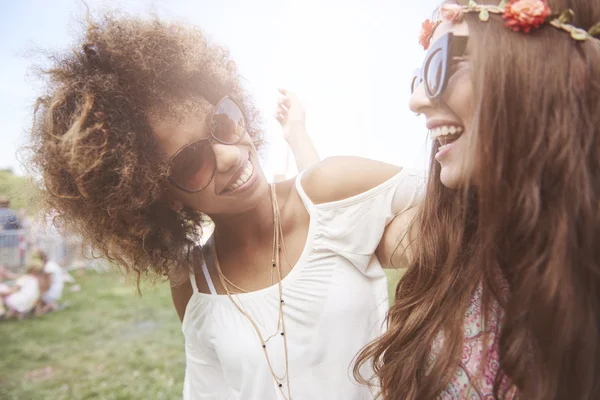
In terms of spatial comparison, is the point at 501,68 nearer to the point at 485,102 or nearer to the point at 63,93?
the point at 485,102

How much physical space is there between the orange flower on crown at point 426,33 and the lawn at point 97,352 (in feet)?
8.17

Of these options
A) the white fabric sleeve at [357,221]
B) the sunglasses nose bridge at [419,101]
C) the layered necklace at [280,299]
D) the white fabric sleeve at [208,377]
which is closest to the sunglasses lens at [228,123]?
the layered necklace at [280,299]

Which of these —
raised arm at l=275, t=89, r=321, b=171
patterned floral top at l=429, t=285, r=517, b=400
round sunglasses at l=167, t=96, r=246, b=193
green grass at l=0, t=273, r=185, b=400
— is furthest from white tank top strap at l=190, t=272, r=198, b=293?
green grass at l=0, t=273, r=185, b=400

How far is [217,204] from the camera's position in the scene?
4.72ft

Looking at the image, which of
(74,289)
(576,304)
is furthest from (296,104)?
(74,289)

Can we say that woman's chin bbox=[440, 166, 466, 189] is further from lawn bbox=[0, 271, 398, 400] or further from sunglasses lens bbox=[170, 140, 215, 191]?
lawn bbox=[0, 271, 398, 400]

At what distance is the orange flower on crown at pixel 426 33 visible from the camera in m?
1.09

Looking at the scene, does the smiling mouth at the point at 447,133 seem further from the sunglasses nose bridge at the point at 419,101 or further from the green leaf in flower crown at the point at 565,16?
the green leaf in flower crown at the point at 565,16

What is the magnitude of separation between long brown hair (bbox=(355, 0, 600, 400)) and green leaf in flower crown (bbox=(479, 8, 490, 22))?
1 cm

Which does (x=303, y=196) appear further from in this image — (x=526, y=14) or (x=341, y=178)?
(x=526, y=14)

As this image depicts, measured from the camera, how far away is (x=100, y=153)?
1.25m

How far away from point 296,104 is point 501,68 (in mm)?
1324

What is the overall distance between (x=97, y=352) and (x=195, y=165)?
446 cm

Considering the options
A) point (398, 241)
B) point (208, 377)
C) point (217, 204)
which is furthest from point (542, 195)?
point (208, 377)
